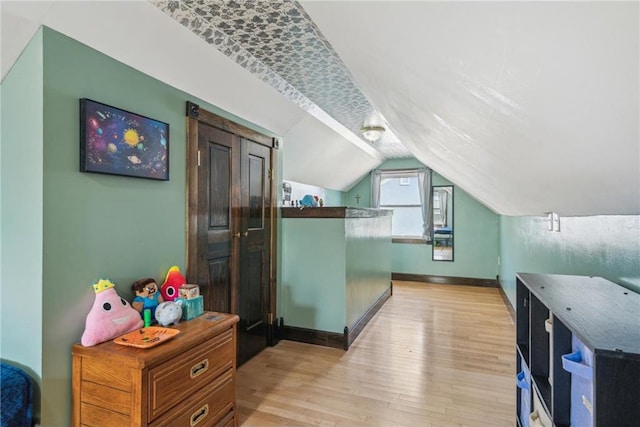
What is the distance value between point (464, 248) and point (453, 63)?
17.9 feet

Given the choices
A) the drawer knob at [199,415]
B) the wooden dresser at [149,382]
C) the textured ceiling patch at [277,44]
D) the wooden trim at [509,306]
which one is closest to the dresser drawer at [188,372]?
the wooden dresser at [149,382]

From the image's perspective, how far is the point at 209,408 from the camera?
5.53 ft

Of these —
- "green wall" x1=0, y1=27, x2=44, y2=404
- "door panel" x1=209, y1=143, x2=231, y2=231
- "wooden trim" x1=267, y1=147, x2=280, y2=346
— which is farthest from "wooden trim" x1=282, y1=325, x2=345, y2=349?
"green wall" x1=0, y1=27, x2=44, y2=404

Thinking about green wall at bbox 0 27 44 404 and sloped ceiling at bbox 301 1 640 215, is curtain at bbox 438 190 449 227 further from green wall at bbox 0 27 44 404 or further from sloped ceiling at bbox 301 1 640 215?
green wall at bbox 0 27 44 404

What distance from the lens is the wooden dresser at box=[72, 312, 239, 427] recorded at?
1312 millimetres

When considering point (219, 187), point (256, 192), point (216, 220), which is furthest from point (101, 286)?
point (256, 192)

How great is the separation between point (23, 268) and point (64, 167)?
0.46 meters

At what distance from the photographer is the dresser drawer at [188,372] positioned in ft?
4.50

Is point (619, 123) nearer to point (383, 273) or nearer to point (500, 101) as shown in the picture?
point (500, 101)

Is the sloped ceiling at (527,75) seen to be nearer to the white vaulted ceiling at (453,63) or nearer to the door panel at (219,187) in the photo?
the white vaulted ceiling at (453,63)

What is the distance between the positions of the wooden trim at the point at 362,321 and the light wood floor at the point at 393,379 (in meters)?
0.07

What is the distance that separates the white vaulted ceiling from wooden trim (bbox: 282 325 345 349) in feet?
6.36

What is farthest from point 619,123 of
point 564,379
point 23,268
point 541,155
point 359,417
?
point 23,268

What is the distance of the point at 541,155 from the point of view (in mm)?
1276
